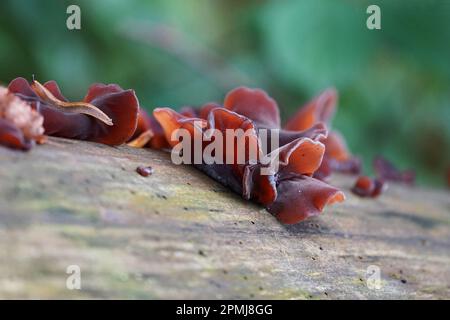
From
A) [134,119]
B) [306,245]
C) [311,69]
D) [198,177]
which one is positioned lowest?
[306,245]

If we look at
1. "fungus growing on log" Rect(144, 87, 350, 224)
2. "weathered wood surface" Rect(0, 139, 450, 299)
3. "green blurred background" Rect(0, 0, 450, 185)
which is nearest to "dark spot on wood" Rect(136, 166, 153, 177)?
"weathered wood surface" Rect(0, 139, 450, 299)

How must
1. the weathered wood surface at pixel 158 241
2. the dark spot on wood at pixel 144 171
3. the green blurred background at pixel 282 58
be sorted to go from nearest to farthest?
the weathered wood surface at pixel 158 241
the dark spot on wood at pixel 144 171
the green blurred background at pixel 282 58

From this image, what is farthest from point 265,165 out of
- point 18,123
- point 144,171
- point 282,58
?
point 282,58

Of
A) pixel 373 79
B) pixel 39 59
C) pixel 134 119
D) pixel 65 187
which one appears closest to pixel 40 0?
pixel 39 59

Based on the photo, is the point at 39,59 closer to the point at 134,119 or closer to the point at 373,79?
the point at 373,79

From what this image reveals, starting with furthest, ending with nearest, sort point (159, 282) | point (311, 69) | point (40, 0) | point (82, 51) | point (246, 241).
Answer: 1. point (82, 51)
2. point (40, 0)
3. point (311, 69)
4. point (246, 241)
5. point (159, 282)

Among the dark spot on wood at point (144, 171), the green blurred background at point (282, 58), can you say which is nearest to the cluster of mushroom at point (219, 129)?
the dark spot on wood at point (144, 171)

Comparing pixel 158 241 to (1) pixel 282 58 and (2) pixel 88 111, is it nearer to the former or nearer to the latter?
(2) pixel 88 111

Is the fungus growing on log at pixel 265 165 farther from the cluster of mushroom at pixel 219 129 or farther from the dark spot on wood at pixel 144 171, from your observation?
the dark spot on wood at pixel 144 171
